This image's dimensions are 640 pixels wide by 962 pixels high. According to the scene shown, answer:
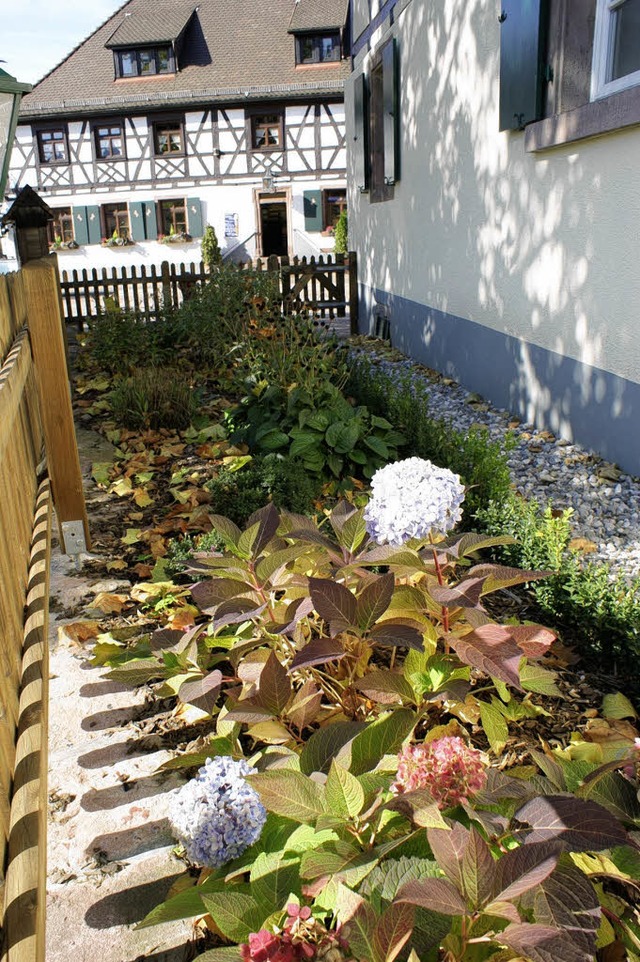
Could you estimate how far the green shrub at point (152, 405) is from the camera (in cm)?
590

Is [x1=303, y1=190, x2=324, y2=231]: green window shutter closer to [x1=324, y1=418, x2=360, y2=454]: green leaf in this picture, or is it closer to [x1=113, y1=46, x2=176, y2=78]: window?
[x1=113, y1=46, x2=176, y2=78]: window

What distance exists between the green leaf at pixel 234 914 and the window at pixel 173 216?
25477mm

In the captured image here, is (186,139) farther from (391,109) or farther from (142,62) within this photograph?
(391,109)

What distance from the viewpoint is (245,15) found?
26.7 m

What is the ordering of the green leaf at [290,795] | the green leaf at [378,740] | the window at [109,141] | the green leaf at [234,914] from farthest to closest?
the window at [109,141]
the green leaf at [378,740]
the green leaf at [290,795]
the green leaf at [234,914]

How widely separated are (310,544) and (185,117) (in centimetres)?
2550

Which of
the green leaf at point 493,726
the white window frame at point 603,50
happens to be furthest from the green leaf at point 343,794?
Answer: the white window frame at point 603,50

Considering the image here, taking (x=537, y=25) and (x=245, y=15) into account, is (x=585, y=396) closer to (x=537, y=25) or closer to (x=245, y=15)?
(x=537, y=25)

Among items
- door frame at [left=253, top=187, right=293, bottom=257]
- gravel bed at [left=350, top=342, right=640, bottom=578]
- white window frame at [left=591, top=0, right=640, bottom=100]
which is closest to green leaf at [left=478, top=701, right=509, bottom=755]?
gravel bed at [left=350, top=342, right=640, bottom=578]

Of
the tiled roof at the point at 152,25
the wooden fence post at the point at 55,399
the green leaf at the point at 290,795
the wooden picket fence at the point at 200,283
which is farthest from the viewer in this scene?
the tiled roof at the point at 152,25

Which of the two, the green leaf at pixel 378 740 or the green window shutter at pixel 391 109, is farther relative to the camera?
the green window shutter at pixel 391 109

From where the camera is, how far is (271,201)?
25.0 meters

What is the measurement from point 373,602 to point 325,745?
0.35 m

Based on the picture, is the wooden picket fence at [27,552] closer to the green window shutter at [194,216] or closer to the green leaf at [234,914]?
the green leaf at [234,914]
